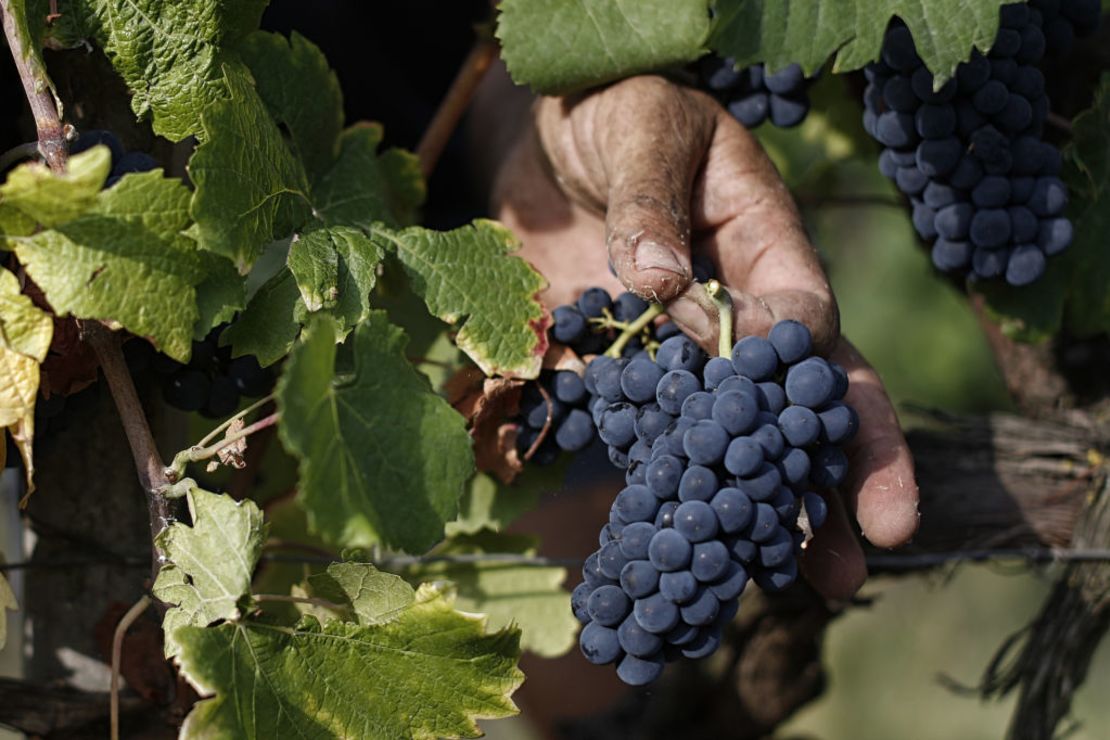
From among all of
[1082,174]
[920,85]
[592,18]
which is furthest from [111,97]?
[1082,174]

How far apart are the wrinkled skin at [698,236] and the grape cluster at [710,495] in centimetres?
7

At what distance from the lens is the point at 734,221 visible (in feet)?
3.71

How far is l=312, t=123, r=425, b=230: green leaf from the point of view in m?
1.08

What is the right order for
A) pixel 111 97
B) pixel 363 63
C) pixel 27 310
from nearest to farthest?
pixel 27 310 → pixel 111 97 → pixel 363 63

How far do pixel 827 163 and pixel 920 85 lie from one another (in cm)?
77

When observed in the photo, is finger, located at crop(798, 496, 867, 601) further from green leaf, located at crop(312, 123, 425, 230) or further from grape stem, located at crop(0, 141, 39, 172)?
grape stem, located at crop(0, 141, 39, 172)

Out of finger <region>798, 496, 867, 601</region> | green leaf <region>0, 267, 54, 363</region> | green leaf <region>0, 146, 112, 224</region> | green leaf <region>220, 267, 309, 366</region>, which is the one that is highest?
green leaf <region>0, 146, 112, 224</region>

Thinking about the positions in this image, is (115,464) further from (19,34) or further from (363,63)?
(363,63)

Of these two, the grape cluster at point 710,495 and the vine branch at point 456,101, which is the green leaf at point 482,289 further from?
the vine branch at point 456,101

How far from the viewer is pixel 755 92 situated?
4.19 feet

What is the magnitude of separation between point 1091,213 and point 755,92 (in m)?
0.43

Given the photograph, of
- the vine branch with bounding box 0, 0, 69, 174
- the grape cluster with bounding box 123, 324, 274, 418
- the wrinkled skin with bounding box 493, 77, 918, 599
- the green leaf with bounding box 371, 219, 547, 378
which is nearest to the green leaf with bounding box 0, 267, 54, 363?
the vine branch with bounding box 0, 0, 69, 174

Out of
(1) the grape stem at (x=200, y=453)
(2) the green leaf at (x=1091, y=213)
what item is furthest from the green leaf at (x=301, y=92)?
(2) the green leaf at (x=1091, y=213)

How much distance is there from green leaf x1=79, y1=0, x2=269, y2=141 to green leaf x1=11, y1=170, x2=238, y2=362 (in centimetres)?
13
